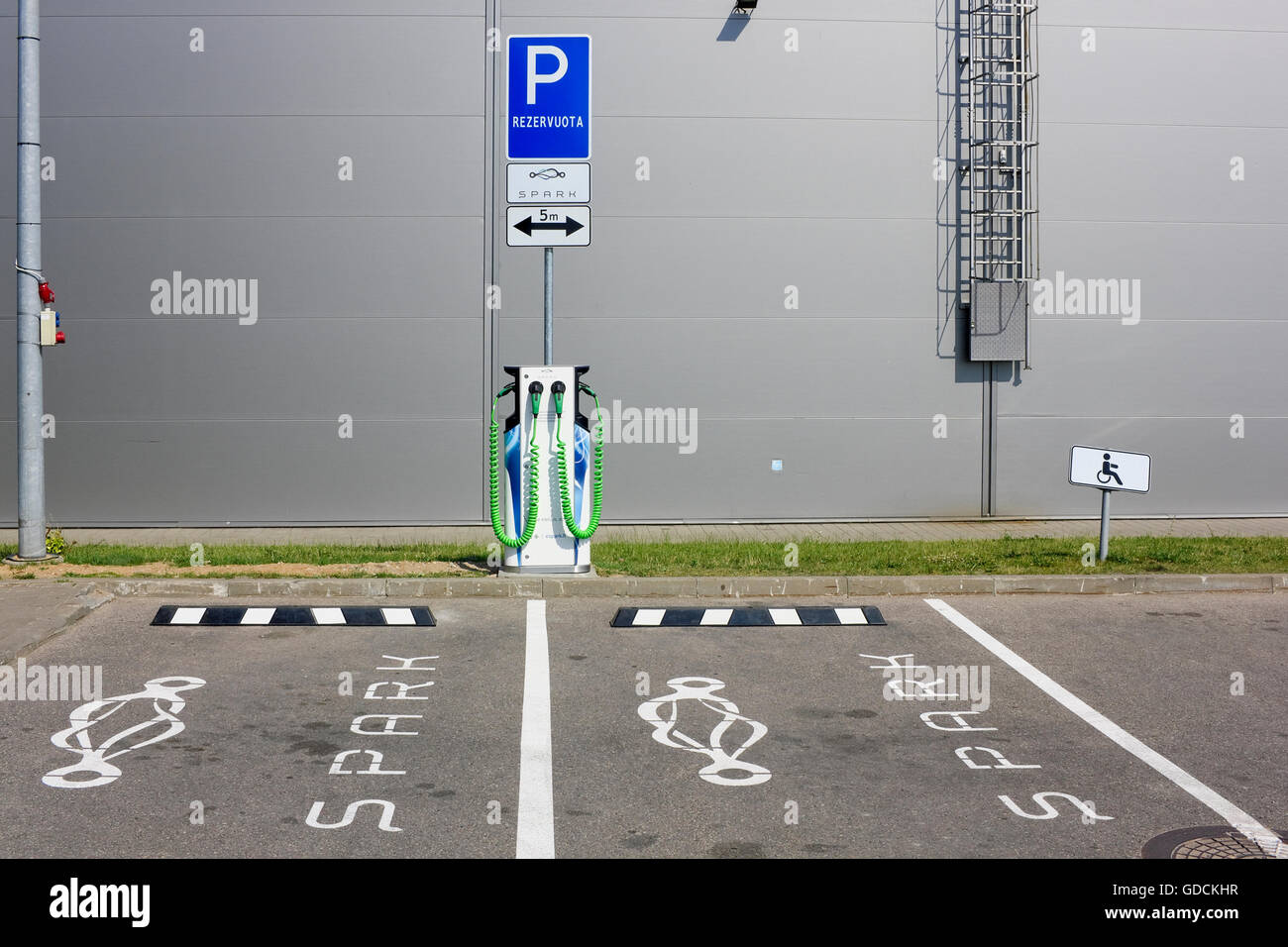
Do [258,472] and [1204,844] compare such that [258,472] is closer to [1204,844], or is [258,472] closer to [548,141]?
[548,141]

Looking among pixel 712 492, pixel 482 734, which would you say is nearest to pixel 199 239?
pixel 712 492

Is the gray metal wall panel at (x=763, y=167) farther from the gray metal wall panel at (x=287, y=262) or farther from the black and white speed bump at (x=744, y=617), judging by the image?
the black and white speed bump at (x=744, y=617)

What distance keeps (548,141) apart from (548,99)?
1.21ft

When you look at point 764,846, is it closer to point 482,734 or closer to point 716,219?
point 482,734

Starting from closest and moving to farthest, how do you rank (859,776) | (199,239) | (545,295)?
(859,776)
(545,295)
(199,239)

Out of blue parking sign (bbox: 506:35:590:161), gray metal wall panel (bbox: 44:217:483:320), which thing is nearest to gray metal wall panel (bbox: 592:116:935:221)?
gray metal wall panel (bbox: 44:217:483:320)

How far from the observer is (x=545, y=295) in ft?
36.5

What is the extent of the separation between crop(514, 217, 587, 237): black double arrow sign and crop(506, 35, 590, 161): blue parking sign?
52cm

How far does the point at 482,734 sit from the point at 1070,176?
34.8 feet

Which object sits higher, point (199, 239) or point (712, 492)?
point (199, 239)

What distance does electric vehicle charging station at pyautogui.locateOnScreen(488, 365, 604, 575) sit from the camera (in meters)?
10.7
